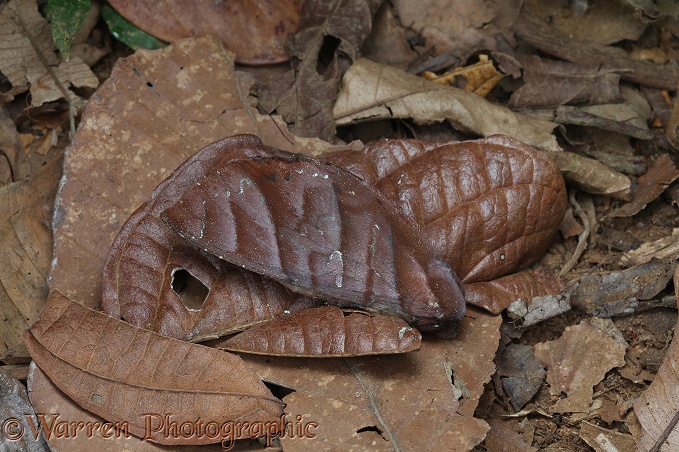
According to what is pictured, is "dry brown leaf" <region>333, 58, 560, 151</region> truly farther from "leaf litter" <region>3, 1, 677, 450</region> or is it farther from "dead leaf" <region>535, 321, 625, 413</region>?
"dead leaf" <region>535, 321, 625, 413</region>

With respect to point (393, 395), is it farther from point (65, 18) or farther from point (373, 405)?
point (65, 18)

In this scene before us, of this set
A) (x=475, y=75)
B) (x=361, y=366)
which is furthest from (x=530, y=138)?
(x=361, y=366)

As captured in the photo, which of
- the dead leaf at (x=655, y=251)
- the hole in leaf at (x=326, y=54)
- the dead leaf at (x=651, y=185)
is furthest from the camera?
the hole in leaf at (x=326, y=54)

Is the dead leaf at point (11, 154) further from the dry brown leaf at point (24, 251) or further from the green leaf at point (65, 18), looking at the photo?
the green leaf at point (65, 18)

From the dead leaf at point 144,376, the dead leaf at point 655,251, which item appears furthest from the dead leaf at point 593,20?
the dead leaf at point 144,376

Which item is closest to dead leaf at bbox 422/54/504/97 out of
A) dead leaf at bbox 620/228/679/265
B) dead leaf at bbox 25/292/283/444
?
dead leaf at bbox 620/228/679/265

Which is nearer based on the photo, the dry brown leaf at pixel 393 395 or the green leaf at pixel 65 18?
the dry brown leaf at pixel 393 395
